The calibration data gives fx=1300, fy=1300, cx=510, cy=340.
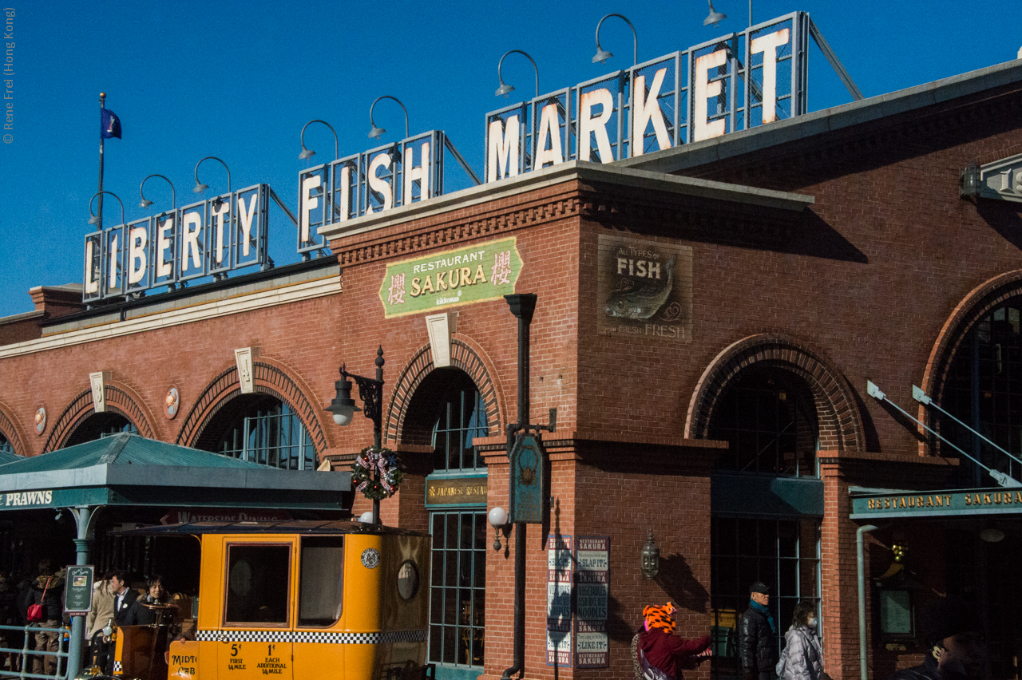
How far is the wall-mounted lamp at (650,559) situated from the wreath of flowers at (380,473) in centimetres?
371

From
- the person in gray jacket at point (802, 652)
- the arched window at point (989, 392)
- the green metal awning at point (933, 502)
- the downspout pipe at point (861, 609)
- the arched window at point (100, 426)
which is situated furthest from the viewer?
the arched window at point (100, 426)

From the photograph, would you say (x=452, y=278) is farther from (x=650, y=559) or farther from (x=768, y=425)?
(x=650, y=559)

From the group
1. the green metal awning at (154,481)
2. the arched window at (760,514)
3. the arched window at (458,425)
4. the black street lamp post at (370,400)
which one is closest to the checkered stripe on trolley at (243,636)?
the black street lamp post at (370,400)

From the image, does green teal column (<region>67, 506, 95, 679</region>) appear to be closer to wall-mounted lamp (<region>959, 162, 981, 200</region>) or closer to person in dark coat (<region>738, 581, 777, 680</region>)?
person in dark coat (<region>738, 581, 777, 680</region>)

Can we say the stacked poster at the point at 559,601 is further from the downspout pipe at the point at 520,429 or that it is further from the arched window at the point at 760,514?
the arched window at the point at 760,514

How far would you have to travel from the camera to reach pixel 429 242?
21375 mm

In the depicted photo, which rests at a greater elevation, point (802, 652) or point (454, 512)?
point (454, 512)

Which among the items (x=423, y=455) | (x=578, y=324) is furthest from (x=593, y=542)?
(x=423, y=455)

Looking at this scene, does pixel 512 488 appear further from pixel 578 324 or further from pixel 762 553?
pixel 762 553

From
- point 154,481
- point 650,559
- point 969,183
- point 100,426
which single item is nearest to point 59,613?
point 154,481

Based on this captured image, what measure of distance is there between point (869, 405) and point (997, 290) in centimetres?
355

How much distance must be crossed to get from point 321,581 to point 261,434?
487 inches

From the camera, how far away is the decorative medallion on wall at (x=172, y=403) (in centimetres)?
2744

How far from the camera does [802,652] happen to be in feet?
47.2
